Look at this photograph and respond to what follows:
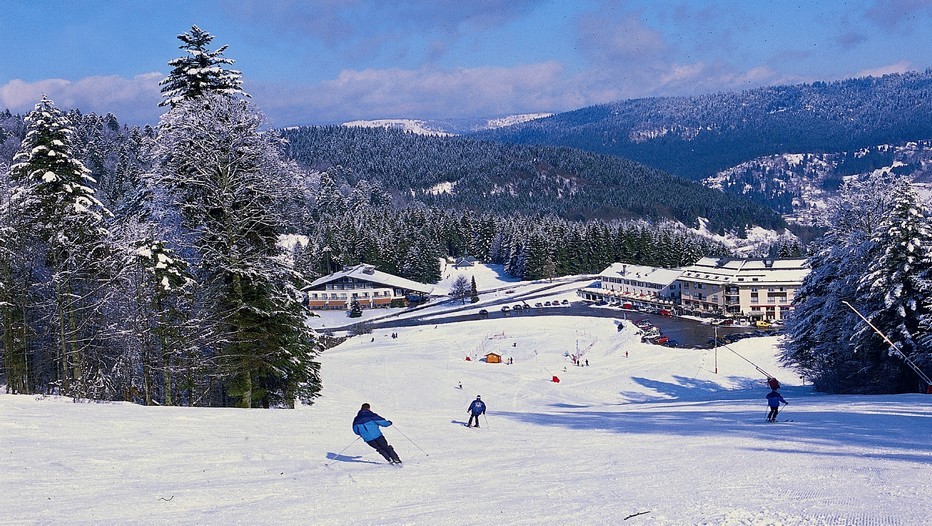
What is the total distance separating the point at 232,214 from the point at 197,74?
5.07 m

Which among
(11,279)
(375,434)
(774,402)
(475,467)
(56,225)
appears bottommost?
(475,467)

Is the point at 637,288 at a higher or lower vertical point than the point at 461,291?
lower

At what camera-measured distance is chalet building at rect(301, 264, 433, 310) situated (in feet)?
347

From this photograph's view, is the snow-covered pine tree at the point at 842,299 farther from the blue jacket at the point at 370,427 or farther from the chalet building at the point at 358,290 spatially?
the chalet building at the point at 358,290

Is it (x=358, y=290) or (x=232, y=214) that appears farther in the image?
(x=358, y=290)

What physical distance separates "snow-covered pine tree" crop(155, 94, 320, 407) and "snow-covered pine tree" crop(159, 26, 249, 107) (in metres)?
1.52

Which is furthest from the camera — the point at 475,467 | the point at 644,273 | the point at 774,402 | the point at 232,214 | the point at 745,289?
the point at 644,273

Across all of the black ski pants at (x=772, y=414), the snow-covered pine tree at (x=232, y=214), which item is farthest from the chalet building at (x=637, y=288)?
the black ski pants at (x=772, y=414)

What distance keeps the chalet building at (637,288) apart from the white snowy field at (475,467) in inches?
3144

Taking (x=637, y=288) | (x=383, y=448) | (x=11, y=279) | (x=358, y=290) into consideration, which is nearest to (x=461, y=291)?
(x=358, y=290)

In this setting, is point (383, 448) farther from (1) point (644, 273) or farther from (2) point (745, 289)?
(1) point (644, 273)

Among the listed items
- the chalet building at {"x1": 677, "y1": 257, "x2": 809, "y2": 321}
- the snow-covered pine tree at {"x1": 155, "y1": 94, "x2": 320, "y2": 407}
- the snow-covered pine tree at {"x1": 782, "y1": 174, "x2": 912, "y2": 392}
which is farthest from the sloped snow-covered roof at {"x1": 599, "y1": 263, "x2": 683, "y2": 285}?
the snow-covered pine tree at {"x1": 155, "y1": 94, "x2": 320, "y2": 407}

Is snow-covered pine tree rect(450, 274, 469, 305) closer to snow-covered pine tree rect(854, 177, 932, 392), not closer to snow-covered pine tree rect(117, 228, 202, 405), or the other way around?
snow-covered pine tree rect(854, 177, 932, 392)

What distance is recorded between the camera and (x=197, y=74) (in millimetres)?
20891
